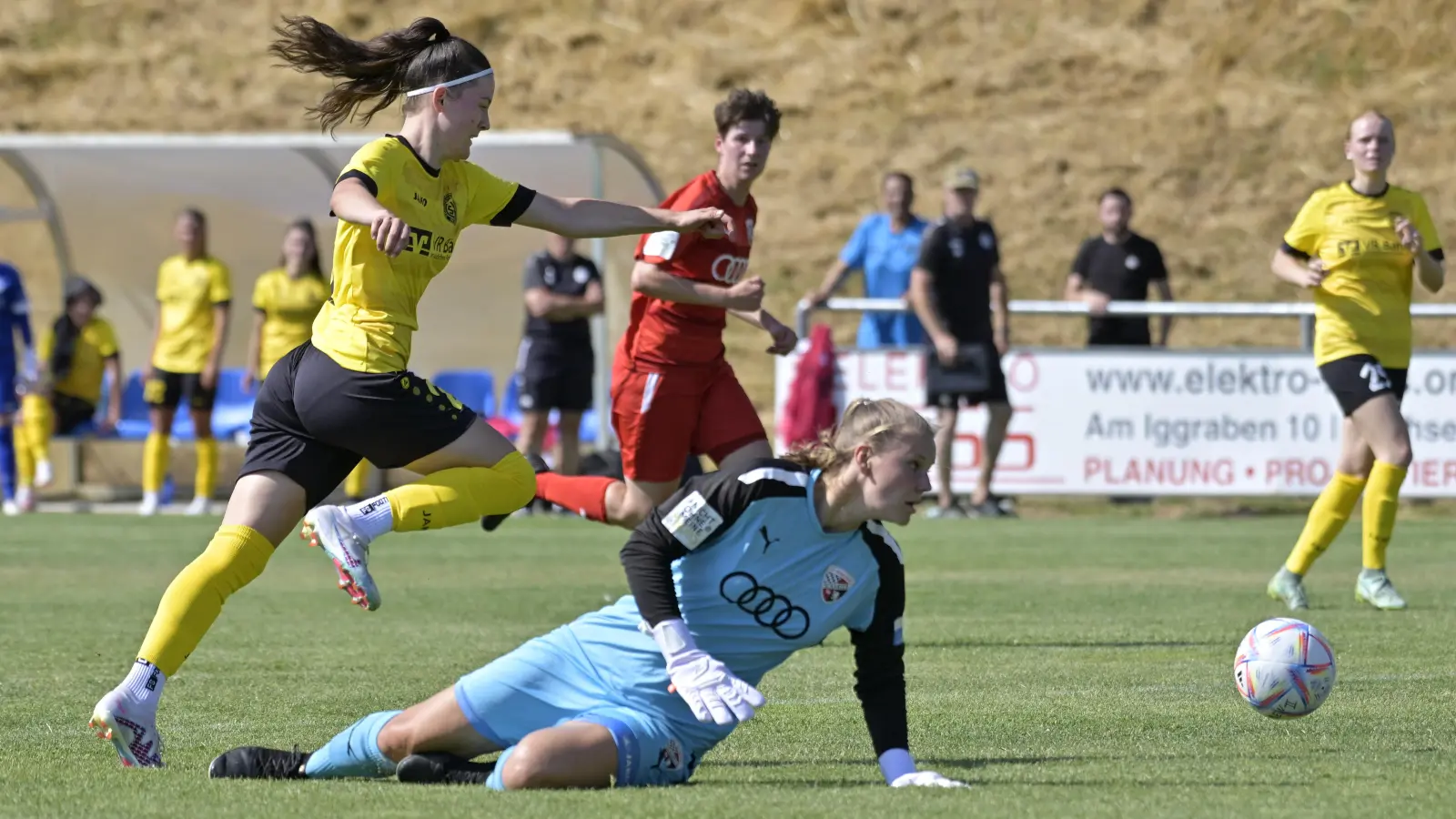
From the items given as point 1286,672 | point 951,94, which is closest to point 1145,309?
point 951,94

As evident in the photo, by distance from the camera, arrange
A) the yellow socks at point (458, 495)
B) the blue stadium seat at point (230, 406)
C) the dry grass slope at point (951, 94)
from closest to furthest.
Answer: the yellow socks at point (458, 495), the blue stadium seat at point (230, 406), the dry grass slope at point (951, 94)

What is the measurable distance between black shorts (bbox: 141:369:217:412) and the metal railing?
191 inches

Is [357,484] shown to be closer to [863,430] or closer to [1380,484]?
[1380,484]

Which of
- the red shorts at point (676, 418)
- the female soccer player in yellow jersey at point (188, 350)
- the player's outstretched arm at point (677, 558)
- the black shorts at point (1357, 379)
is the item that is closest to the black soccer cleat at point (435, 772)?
the player's outstretched arm at point (677, 558)

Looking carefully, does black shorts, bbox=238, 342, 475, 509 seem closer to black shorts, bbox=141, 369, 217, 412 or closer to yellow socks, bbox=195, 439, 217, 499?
black shorts, bbox=141, 369, 217, 412

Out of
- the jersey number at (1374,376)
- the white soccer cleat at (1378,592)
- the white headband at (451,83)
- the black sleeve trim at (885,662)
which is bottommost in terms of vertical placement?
the white soccer cleat at (1378,592)

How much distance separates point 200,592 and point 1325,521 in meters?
5.79

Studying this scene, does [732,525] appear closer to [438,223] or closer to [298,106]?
[438,223]

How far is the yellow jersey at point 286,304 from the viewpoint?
16422 mm

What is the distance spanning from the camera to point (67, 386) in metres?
18.6

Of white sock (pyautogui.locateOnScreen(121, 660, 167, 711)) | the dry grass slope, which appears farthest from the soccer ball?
the dry grass slope

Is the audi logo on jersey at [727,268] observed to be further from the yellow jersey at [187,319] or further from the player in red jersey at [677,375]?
the yellow jersey at [187,319]

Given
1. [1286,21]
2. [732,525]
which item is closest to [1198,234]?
[1286,21]

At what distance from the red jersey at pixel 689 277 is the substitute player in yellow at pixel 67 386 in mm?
10526
